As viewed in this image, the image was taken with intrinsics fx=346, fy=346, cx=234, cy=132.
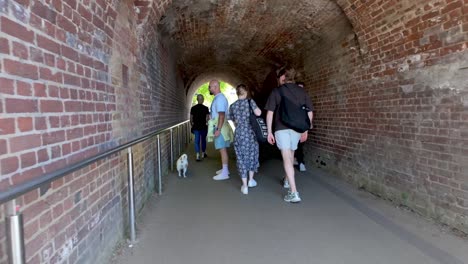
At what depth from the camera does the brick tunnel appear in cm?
169

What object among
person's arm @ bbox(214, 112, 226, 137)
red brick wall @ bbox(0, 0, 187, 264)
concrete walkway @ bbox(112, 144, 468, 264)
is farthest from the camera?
person's arm @ bbox(214, 112, 226, 137)

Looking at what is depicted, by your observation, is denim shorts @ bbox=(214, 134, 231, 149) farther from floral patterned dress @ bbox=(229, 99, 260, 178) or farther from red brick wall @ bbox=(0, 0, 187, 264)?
red brick wall @ bbox=(0, 0, 187, 264)

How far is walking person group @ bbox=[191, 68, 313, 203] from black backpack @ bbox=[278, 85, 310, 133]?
14 mm

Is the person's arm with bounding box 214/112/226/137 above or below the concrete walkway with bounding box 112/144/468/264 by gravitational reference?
above

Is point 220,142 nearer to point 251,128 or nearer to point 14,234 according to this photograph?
point 251,128

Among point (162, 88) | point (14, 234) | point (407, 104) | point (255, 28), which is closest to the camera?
point (14, 234)

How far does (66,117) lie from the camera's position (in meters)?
2.08

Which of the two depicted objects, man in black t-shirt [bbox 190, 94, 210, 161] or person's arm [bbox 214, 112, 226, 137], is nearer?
person's arm [bbox 214, 112, 226, 137]

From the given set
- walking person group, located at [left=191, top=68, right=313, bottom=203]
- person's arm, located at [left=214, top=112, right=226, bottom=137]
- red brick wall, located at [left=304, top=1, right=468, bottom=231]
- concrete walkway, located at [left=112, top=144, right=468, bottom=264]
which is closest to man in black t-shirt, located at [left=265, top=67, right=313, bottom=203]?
walking person group, located at [left=191, top=68, right=313, bottom=203]

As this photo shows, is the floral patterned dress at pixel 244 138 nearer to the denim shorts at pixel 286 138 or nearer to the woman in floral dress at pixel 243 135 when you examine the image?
the woman in floral dress at pixel 243 135

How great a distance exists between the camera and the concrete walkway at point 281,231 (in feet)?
9.64

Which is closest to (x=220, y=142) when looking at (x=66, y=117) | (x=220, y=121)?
(x=220, y=121)

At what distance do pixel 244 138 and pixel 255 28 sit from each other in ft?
11.0

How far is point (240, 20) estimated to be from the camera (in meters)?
7.25
